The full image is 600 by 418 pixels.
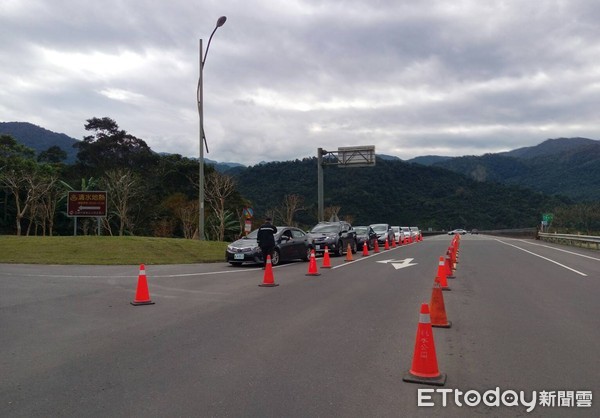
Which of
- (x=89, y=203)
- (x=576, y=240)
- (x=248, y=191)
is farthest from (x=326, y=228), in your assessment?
(x=248, y=191)

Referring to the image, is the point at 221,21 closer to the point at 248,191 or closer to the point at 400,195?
the point at 248,191

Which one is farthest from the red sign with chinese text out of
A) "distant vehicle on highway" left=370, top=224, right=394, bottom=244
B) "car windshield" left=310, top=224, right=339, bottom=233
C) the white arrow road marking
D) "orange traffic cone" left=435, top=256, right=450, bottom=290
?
"orange traffic cone" left=435, top=256, right=450, bottom=290

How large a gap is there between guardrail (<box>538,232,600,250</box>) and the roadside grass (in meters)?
20.7

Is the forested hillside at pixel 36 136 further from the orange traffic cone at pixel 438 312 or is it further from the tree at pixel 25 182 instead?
the orange traffic cone at pixel 438 312

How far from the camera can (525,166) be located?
6560 inches

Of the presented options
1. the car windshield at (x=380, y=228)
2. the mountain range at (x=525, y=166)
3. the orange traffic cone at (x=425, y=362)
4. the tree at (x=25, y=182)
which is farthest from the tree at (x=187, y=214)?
the mountain range at (x=525, y=166)

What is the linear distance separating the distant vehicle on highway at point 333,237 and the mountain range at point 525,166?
85154 millimetres

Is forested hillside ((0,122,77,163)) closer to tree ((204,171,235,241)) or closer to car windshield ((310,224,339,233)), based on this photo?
tree ((204,171,235,241))

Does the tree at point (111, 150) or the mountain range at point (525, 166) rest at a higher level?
the mountain range at point (525, 166)

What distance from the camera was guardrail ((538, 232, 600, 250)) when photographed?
100 ft

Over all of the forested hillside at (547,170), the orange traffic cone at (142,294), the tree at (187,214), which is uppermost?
the forested hillside at (547,170)

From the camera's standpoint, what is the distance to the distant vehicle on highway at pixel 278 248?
732 inches

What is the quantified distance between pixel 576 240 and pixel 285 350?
106 ft

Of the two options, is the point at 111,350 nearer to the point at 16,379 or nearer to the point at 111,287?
the point at 16,379
